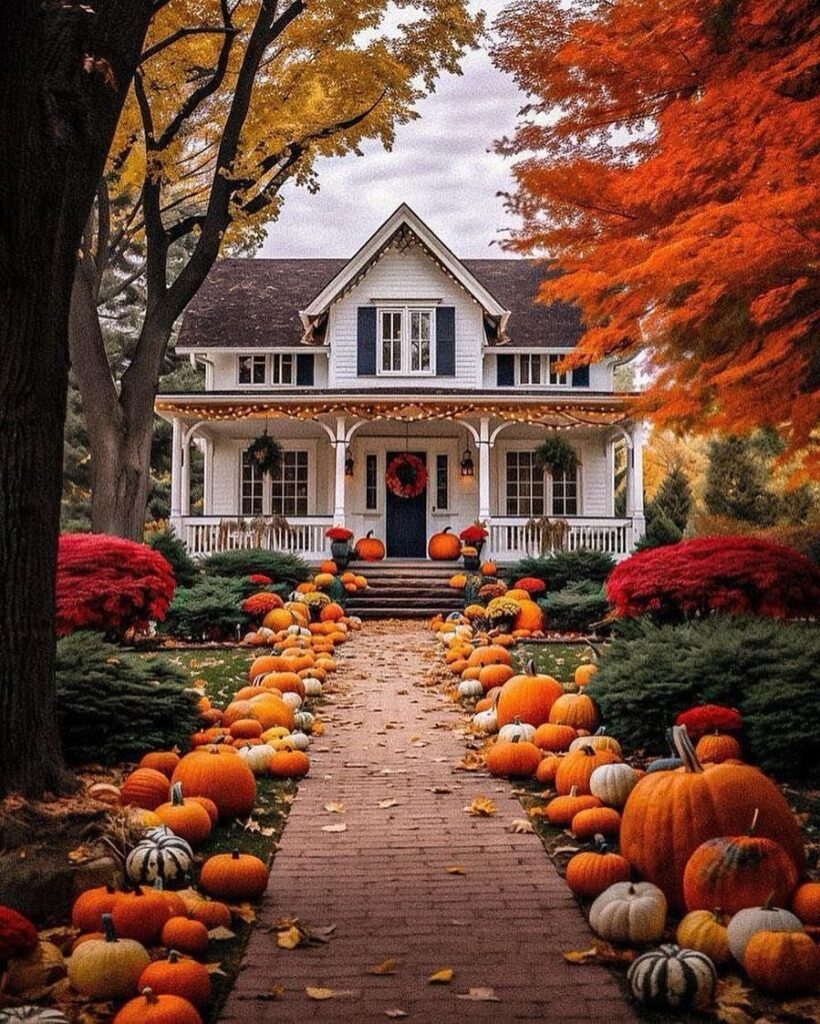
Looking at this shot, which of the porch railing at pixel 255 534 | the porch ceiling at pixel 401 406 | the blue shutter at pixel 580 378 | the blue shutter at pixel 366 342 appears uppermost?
the blue shutter at pixel 366 342

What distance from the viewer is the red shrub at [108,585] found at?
9477mm

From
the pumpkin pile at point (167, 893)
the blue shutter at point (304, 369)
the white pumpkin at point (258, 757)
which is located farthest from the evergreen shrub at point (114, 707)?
the blue shutter at point (304, 369)

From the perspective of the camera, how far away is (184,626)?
540 inches

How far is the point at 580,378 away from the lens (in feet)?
75.6

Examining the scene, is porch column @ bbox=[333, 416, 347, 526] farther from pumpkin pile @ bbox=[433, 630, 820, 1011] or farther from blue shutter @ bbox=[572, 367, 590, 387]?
pumpkin pile @ bbox=[433, 630, 820, 1011]

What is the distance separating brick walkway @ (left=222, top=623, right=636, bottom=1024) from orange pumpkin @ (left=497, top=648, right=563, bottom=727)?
0.65 meters

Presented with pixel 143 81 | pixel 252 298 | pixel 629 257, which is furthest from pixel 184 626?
pixel 252 298

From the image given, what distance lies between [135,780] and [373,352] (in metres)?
17.8

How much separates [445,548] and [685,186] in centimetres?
1347

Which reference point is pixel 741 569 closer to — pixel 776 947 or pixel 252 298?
pixel 776 947

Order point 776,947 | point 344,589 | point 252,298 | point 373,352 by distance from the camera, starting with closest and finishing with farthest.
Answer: point 776,947
point 344,589
point 373,352
point 252,298

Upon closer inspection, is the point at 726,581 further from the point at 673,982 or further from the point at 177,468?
the point at 177,468

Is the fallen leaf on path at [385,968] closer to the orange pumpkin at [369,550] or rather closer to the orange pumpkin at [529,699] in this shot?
the orange pumpkin at [529,699]

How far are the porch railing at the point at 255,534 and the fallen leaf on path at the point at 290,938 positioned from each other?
15726 mm
